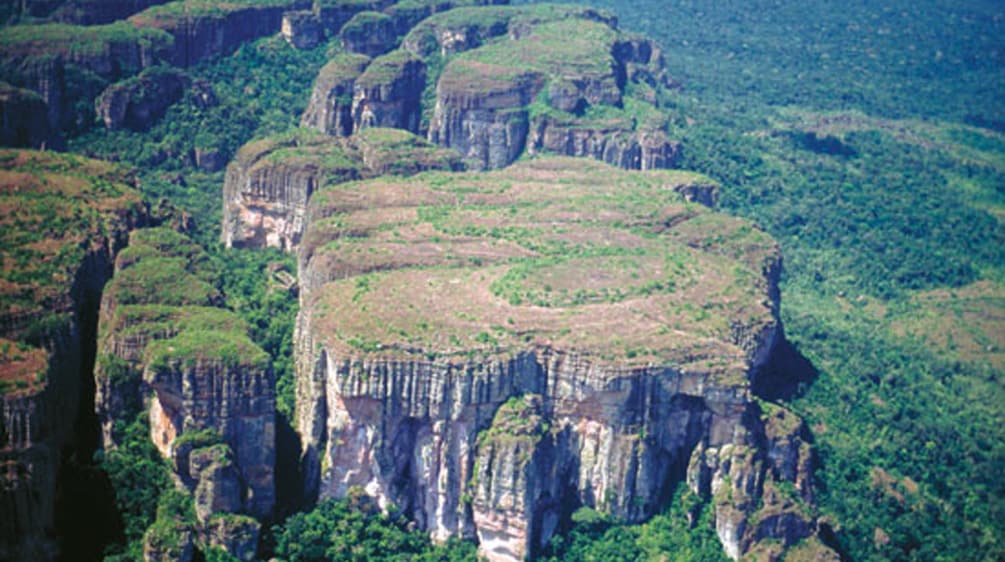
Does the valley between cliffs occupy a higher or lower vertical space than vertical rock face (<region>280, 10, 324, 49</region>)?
lower

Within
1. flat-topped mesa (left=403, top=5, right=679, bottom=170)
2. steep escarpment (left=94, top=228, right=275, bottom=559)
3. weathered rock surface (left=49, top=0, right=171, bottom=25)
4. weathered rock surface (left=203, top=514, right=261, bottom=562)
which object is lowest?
weathered rock surface (left=203, top=514, right=261, bottom=562)

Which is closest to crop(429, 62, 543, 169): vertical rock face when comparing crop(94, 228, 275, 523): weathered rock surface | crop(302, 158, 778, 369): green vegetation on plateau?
crop(302, 158, 778, 369): green vegetation on plateau

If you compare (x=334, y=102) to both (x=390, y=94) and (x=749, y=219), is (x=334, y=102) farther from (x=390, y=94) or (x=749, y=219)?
(x=749, y=219)

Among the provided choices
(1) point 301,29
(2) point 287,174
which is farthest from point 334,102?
(2) point 287,174

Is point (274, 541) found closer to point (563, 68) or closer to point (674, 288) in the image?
point (674, 288)

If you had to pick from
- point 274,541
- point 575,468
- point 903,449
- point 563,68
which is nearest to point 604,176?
point 563,68

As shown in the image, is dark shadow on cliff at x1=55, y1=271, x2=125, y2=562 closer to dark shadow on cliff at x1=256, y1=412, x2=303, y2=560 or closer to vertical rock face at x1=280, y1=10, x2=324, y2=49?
dark shadow on cliff at x1=256, y1=412, x2=303, y2=560

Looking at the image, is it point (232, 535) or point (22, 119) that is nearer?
point (232, 535)
